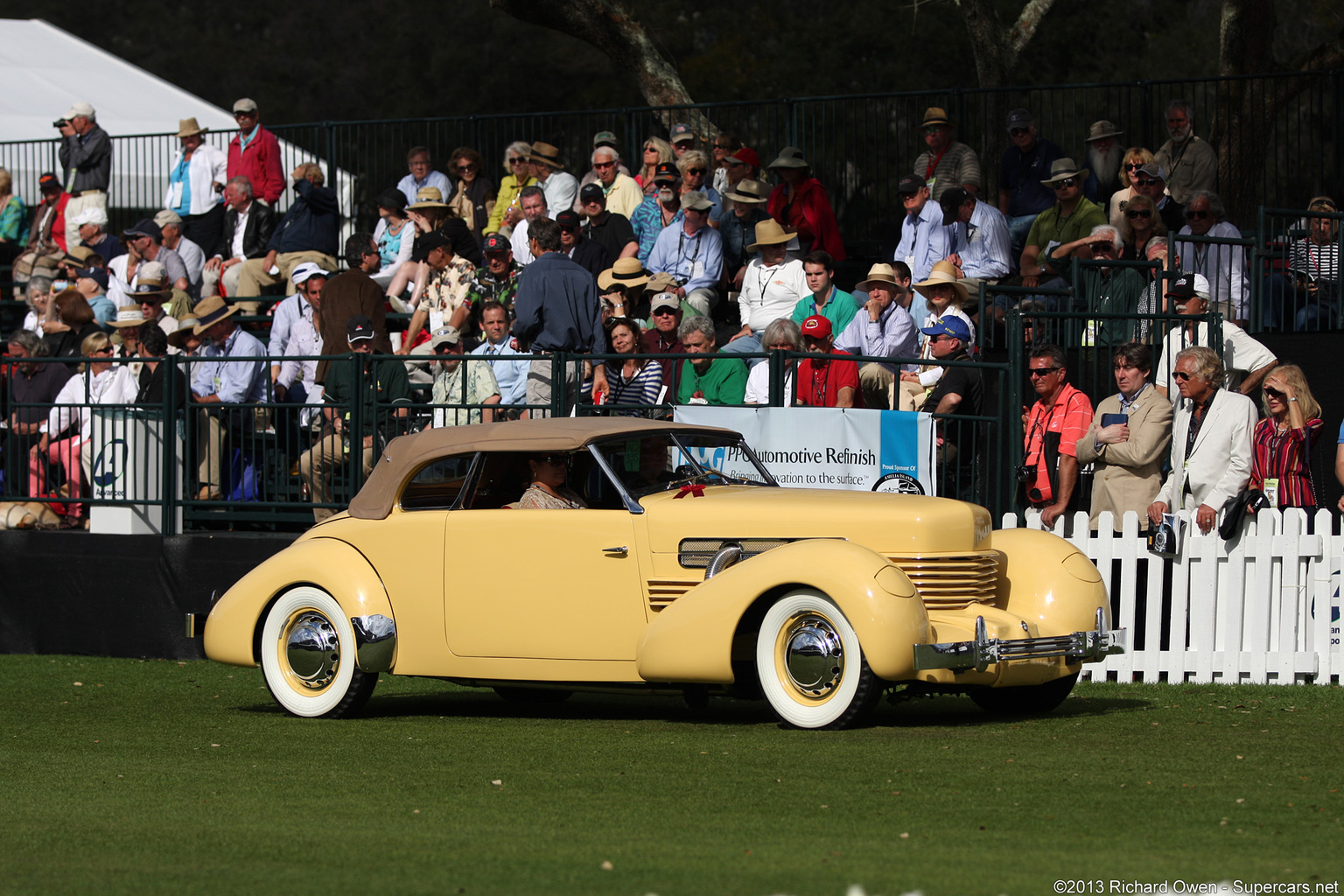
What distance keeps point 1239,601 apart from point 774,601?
12.1ft

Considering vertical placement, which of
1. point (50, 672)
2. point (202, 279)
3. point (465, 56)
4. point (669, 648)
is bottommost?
point (50, 672)

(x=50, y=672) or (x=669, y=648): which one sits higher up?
(x=669, y=648)

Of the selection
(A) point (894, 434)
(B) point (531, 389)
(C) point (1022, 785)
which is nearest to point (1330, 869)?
(C) point (1022, 785)

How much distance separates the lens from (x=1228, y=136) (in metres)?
19.6

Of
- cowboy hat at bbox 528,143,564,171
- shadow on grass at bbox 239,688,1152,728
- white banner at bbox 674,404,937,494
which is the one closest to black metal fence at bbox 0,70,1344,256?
cowboy hat at bbox 528,143,564,171

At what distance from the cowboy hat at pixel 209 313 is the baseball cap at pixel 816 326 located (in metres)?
6.15

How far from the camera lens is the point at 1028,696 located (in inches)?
381

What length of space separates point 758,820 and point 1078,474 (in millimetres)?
6515

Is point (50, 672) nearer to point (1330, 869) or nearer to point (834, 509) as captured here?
point (834, 509)

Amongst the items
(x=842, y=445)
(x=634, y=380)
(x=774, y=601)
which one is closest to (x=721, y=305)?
(x=634, y=380)

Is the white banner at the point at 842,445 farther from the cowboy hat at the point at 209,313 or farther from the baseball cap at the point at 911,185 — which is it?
the cowboy hat at the point at 209,313

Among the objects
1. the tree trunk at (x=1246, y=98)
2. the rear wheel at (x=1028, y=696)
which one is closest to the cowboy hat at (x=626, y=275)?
the tree trunk at (x=1246, y=98)

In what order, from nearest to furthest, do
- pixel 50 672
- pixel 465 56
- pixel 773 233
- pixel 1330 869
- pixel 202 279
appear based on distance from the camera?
1. pixel 1330 869
2. pixel 50 672
3. pixel 773 233
4. pixel 202 279
5. pixel 465 56

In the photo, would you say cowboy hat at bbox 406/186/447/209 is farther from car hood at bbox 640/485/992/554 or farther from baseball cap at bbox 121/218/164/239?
car hood at bbox 640/485/992/554
